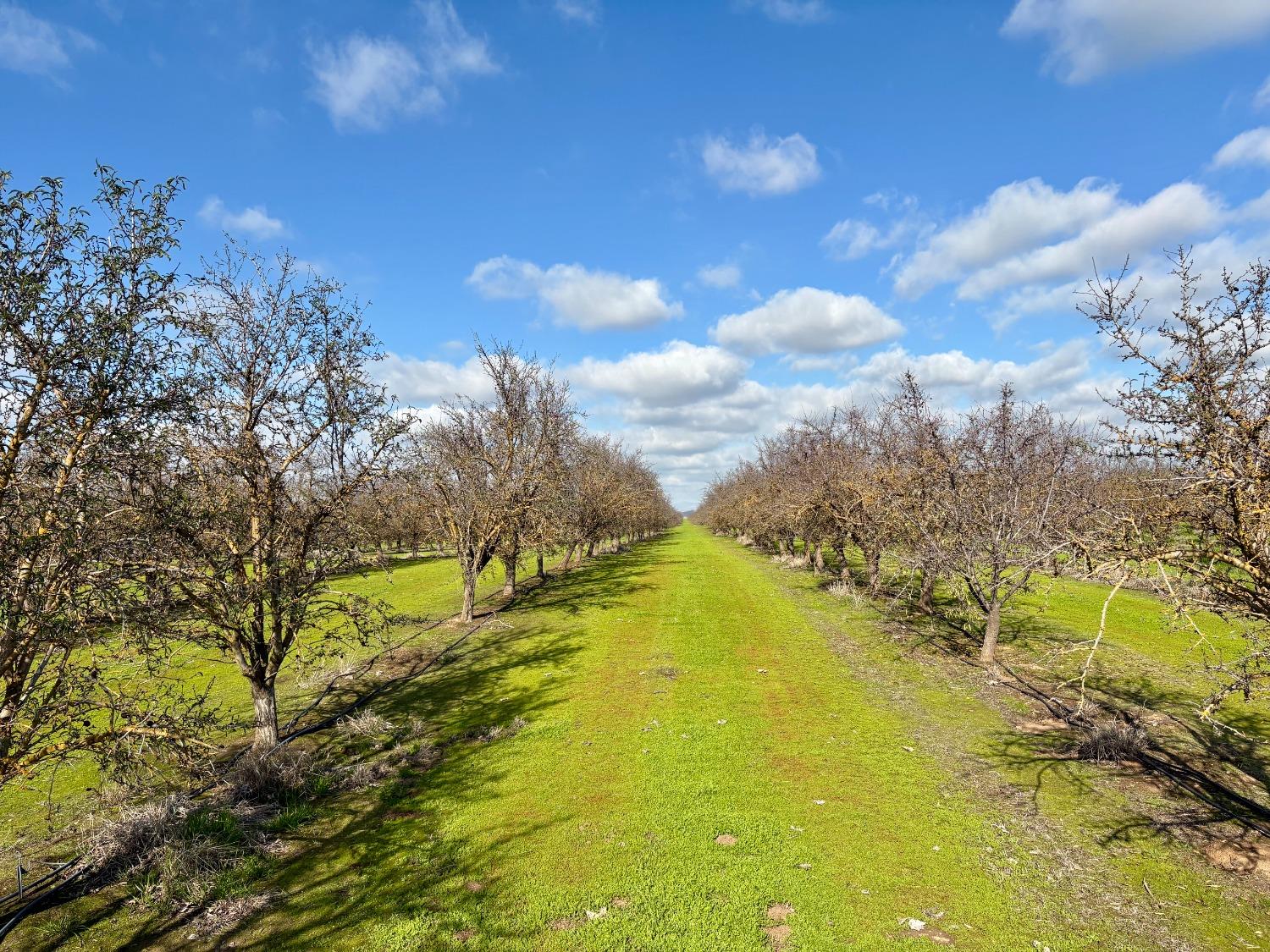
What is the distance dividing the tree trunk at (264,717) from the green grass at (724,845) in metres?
2.63

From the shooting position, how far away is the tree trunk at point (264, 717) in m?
12.4

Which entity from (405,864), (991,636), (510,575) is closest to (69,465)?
(405,864)

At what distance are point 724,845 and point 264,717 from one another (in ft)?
32.4

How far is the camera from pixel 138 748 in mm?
7344

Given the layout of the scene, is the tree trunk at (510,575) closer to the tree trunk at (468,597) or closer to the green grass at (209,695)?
the green grass at (209,695)

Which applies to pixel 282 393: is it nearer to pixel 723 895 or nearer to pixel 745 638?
pixel 723 895

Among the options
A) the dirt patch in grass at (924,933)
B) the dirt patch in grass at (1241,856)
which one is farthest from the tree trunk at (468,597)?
the dirt patch in grass at (1241,856)

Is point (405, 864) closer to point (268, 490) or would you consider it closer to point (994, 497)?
point (268, 490)

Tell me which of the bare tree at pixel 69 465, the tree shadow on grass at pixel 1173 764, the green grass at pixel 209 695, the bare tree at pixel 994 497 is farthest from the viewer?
the bare tree at pixel 994 497

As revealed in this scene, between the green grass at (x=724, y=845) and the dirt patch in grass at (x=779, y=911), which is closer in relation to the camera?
the green grass at (x=724, y=845)

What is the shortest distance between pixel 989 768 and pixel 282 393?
17.0 meters

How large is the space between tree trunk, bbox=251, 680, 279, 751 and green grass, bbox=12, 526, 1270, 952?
263 cm

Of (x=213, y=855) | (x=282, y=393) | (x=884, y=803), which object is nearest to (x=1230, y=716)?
(x=884, y=803)

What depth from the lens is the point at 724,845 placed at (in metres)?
9.46
